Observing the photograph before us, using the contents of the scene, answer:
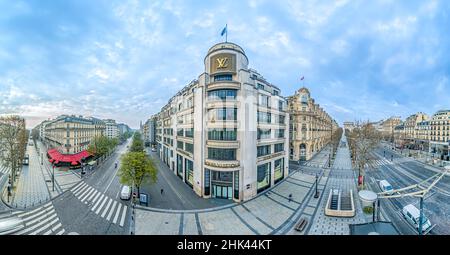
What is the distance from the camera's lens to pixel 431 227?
19.1 ft

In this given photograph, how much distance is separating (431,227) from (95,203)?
12992 mm

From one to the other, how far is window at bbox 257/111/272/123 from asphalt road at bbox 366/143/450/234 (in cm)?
642

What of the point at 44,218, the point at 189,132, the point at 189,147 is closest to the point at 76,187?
the point at 44,218

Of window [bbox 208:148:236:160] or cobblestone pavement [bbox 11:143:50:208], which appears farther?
window [bbox 208:148:236:160]

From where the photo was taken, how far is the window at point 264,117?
31.0ft

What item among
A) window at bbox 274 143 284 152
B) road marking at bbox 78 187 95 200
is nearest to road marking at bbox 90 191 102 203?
road marking at bbox 78 187 95 200

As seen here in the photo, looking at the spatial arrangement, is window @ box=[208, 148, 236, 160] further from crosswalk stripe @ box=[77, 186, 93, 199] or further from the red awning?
the red awning

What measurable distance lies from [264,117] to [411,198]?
7992 mm

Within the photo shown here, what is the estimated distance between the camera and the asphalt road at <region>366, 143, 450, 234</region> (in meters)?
6.38

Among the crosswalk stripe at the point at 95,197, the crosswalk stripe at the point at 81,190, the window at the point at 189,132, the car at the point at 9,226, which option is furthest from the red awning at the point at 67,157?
the car at the point at 9,226

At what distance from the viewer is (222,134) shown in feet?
28.6

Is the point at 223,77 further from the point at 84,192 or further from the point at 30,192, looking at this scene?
the point at 30,192

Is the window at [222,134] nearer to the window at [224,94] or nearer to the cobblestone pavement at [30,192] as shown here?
the window at [224,94]
